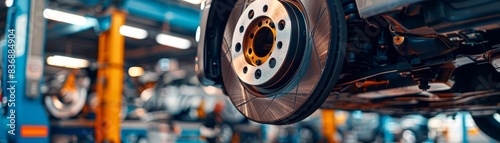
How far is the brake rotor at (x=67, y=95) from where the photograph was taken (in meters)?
5.59

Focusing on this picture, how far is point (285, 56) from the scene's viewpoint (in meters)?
1.55

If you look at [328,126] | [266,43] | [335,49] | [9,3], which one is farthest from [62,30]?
[335,49]

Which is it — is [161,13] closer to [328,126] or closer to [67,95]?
[67,95]

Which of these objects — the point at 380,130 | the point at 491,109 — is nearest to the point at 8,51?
the point at 491,109

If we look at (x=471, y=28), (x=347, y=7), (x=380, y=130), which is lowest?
(x=380, y=130)

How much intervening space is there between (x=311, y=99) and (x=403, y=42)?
329 mm

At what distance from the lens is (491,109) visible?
237 centimetres

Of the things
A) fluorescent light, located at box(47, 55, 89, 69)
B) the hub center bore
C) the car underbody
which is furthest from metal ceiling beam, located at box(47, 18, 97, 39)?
the hub center bore

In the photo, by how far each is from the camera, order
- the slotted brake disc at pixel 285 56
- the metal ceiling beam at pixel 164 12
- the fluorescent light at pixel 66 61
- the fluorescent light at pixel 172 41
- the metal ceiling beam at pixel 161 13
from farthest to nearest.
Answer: the fluorescent light at pixel 66 61
the fluorescent light at pixel 172 41
the metal ceiling beam at pixel 164 12
the metal ceiling beam at pixel 161 13
the slotted brake disc at pixel 285 56

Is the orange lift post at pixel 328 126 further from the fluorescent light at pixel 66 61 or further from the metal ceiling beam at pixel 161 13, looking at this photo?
the fluorescent light at pixel 66 61

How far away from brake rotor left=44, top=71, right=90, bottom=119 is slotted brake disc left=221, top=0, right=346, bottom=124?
4331 millimetres

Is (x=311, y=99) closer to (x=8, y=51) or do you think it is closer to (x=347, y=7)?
(x=347, y=7)

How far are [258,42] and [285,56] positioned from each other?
0.71 feet

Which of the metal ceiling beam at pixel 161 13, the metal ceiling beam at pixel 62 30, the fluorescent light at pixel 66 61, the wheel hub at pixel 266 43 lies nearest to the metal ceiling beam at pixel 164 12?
the metal ceiling beam at pixel 161 13
